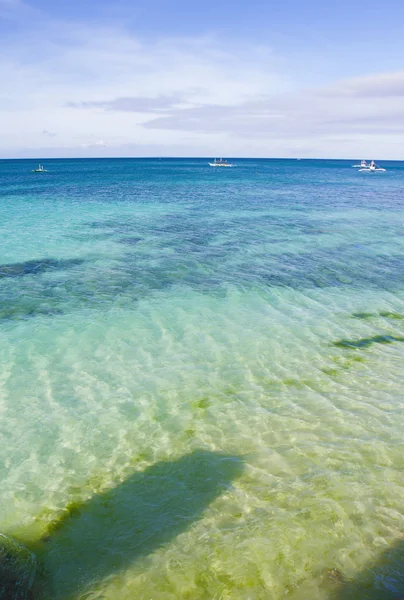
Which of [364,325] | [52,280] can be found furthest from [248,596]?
[52,280]

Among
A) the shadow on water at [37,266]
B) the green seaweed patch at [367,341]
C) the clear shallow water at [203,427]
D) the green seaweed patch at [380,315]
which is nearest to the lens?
the clear shallow water at [203,427]

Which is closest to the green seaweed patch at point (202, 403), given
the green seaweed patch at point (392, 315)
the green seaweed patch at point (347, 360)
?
the green seaweed patch at point (347, 360)

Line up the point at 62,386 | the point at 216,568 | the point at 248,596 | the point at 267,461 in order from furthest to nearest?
the point at 62,386, the point at 267,461, the point at 216,568, the point at 248,596

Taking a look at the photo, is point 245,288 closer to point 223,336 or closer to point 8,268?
point 223,336

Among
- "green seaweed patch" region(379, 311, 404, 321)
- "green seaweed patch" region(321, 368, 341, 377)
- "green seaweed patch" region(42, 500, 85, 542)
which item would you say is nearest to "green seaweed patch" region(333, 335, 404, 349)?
"green seaweed patch" region(321, 368, 341, 377)

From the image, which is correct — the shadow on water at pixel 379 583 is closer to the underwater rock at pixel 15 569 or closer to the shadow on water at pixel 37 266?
the underwater rock at pixel 15 569

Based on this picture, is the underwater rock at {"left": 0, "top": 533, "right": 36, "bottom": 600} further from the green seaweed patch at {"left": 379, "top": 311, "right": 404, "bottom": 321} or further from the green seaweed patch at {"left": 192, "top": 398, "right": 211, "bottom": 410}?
the green seaweed patch at {"left": 379, "top": 311, "right": 404, "bottom": 321}
